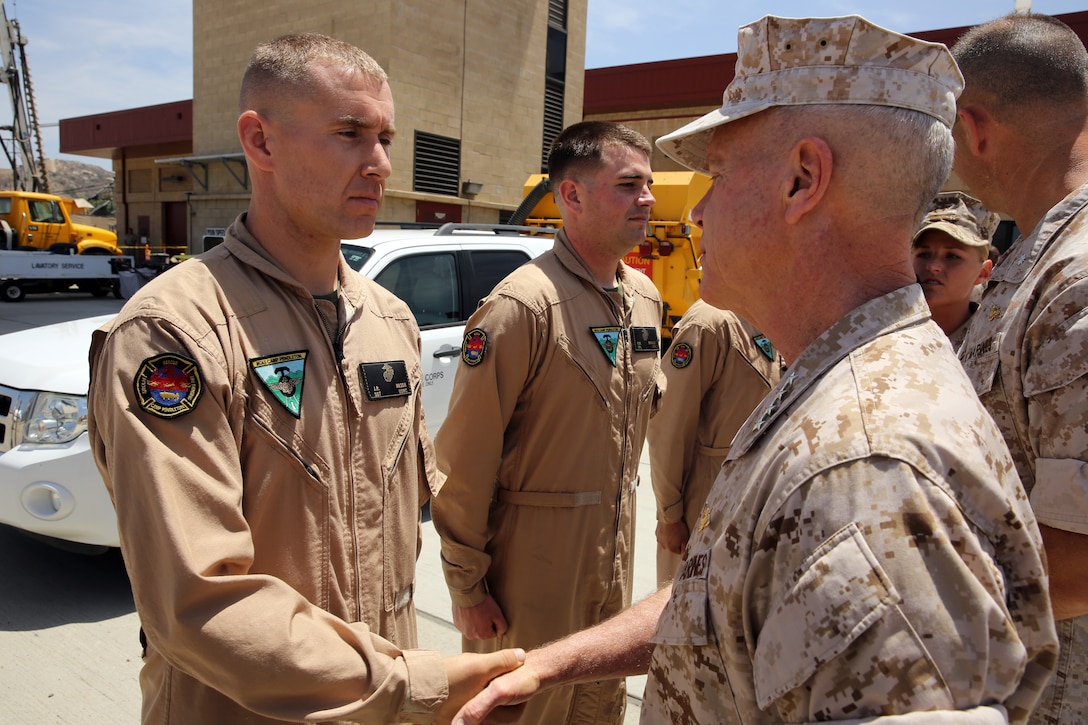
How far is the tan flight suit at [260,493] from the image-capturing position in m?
1.37

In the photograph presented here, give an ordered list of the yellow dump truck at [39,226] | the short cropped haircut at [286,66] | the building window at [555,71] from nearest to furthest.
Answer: the short cropped haircut at [286,66]
the yellow dump truck at [39,226]
the building window at [555,71]

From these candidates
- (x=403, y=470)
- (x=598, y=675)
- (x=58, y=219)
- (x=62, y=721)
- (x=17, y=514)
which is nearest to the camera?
(x=598, y=675)

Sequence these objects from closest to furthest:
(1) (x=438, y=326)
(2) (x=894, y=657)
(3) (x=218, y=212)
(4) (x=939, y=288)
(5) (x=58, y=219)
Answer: (2) (x=894, y=657) → (4) (x=939, y=288) → (1) (x=438, y=326) → (3) (x=218, y=212) → (5) (x=58, y=219)

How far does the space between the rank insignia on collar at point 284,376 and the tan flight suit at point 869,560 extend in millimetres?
949

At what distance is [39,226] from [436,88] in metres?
12.8

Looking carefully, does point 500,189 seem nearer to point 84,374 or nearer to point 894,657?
point 84,374

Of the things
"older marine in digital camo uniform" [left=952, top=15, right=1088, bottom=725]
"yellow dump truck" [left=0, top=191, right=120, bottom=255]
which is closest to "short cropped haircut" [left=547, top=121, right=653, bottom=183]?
"older marine in digital camo uniform" [left=952, top=15, right=1088, bottom=725]

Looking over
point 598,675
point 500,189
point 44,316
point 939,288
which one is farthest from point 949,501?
A: point 500,189

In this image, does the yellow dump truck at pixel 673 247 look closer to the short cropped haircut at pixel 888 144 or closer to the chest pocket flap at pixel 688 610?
the short cropped haircut at pixel 888 144

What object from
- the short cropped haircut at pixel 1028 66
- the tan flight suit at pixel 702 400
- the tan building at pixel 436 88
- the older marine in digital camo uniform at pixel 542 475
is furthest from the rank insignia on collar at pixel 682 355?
the tan building at pixel 436 88

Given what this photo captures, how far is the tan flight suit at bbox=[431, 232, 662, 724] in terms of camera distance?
259cm

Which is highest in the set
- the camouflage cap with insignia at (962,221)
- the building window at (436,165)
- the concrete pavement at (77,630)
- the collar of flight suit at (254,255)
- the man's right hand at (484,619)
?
the building window at (436,165)

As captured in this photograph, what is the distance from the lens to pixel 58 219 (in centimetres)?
2195

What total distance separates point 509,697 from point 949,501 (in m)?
1.13
